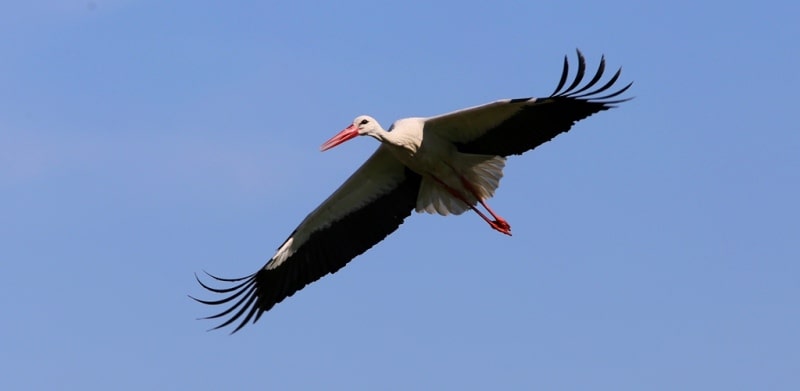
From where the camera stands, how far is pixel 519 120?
605 inches

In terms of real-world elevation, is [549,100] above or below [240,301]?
above

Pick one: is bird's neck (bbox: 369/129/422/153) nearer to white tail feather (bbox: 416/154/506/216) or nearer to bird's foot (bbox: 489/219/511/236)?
white tail feather (bbox: 416/154/506/216)

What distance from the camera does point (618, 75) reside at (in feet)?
48.3

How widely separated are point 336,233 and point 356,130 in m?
1.25

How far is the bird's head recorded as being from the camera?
15.4 meters

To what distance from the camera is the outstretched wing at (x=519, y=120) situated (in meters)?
14.9

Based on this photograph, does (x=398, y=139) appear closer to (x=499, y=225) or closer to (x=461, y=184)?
(x=461, y=184)

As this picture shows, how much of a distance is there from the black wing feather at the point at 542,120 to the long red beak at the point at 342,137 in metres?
0.87

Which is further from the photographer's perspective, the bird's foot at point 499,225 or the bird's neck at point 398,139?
the bird's foot at point 499,225

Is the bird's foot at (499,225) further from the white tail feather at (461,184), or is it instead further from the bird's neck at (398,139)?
the bird's neck at (398,139)

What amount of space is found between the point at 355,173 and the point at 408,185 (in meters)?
0.46

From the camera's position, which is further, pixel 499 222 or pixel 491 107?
pixel 499 222

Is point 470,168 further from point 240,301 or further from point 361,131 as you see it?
point 240,301

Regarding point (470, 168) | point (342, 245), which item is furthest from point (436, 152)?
point (342, 245)
